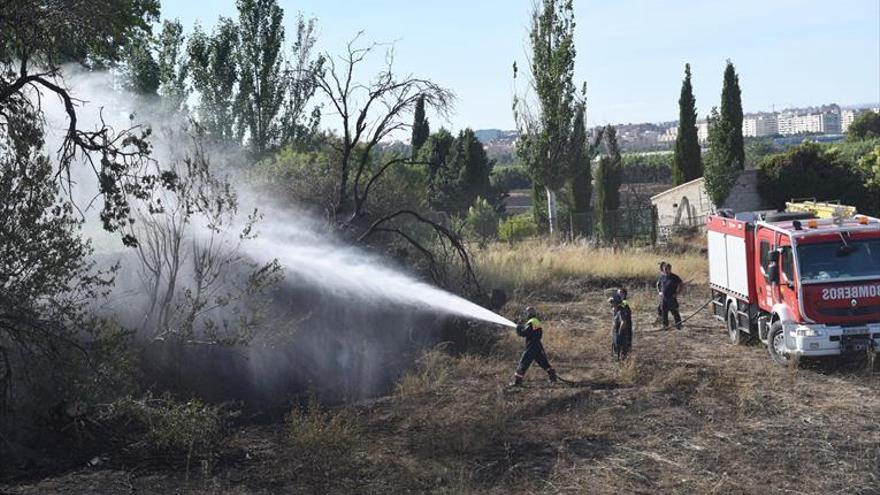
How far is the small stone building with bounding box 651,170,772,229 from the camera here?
37.3 metres

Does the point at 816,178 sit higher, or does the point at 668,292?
the point at 816,178

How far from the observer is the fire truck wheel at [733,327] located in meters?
17.0

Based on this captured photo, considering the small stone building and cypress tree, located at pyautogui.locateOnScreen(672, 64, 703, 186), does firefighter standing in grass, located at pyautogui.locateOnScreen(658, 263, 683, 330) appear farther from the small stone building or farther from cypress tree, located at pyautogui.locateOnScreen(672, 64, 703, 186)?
cypress tree, located at pyautogui.locateOnScreen(672, 64, 703, 186)

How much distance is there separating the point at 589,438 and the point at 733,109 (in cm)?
3144

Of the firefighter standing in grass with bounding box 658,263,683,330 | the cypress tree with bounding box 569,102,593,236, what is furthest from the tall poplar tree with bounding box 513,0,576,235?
the firefighter standing in grass with bounding box 658,263,683,330

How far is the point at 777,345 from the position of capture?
48.8ft

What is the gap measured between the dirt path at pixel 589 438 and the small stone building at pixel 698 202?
22.4m

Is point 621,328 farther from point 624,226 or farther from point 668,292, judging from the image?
point 624,226

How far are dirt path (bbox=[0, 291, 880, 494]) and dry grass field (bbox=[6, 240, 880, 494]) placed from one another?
0.03 metres

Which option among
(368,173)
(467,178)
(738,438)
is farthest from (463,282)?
(467,178)

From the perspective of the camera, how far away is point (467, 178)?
159ft

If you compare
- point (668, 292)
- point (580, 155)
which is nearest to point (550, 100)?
point (580, 155)

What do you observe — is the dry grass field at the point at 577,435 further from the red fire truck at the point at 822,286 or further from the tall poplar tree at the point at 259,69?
the tall poplar tree at the point at 259,69

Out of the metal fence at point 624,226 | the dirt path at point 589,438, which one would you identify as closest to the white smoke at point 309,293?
the dirt path at point 589,438
